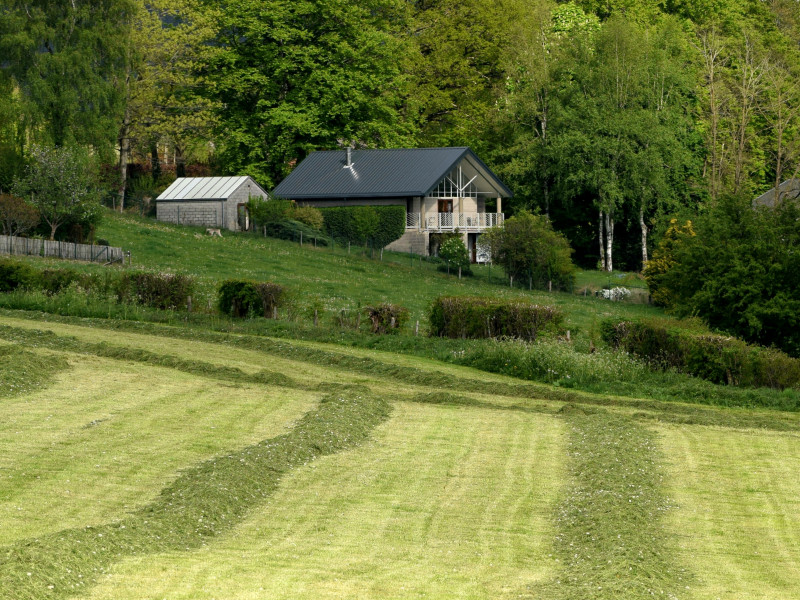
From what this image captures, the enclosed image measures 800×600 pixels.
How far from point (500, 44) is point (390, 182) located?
1738 cm

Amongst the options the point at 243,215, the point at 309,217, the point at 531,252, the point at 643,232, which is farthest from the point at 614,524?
the point at 643,232

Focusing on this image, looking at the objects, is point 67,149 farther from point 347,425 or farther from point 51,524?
point 51,524

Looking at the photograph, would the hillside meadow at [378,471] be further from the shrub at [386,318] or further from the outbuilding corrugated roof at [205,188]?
the outbuilding corrugated roof at [205,188]

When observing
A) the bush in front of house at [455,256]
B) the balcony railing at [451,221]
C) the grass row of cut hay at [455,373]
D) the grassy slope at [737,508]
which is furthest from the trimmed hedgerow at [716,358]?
the balcony railing at [451,221]

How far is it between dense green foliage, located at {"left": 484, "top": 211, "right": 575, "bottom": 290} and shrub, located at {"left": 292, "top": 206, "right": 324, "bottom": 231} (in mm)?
11631

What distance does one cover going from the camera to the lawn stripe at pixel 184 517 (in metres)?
11.5

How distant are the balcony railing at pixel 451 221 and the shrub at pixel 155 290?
3653 cm

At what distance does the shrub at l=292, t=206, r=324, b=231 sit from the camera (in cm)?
6956

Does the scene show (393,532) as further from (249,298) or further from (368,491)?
(249,298)

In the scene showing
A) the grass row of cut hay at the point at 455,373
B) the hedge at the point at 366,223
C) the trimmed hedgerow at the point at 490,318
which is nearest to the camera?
the grass row of cut hay at the point at 455,373

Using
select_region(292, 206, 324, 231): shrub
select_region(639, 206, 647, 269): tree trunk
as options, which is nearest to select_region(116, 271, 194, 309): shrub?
select_region(292, 206, 324, 231): shrub

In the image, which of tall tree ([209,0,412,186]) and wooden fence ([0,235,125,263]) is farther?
tall tree ([209,0,412,186])

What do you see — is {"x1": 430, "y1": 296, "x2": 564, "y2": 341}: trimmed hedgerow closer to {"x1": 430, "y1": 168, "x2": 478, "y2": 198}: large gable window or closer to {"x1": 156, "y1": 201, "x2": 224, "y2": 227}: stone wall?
{"x1": 156, "y1": 201, "x2": 224, "y2": 227}: stone wall

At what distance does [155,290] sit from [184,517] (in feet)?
82.9
